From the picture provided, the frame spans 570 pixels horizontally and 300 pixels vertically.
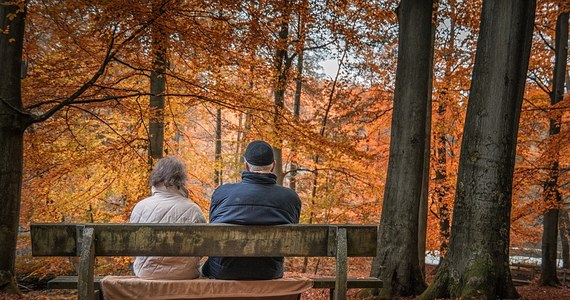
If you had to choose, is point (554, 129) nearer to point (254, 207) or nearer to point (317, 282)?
point (317, 282)

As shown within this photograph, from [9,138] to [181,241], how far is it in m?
4.44

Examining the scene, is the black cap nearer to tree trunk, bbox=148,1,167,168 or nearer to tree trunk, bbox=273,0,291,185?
tree trunk, bbox=148,1,167,168

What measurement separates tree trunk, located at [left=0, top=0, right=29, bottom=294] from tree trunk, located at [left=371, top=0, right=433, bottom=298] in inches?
206

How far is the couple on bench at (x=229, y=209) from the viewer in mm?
3420

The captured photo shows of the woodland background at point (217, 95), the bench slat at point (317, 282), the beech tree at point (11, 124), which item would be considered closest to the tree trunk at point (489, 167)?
the bench slat at point (317, 282)

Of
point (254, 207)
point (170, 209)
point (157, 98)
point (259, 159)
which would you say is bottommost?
point (170, 209)

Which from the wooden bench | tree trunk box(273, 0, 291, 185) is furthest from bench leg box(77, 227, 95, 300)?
tree trunk box(273, 0, 291, 185)

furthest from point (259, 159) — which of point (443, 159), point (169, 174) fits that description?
point (443, 159)

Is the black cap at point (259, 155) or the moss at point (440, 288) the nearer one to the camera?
the black cap at point (259, 155)

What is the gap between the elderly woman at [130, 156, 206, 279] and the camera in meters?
3.69

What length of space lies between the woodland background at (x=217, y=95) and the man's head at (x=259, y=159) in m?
3.30

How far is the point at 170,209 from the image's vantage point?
377 cm

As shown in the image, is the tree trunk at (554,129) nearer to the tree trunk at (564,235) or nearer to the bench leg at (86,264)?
the tree trunk at (564,235)

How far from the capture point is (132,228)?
125 inches
